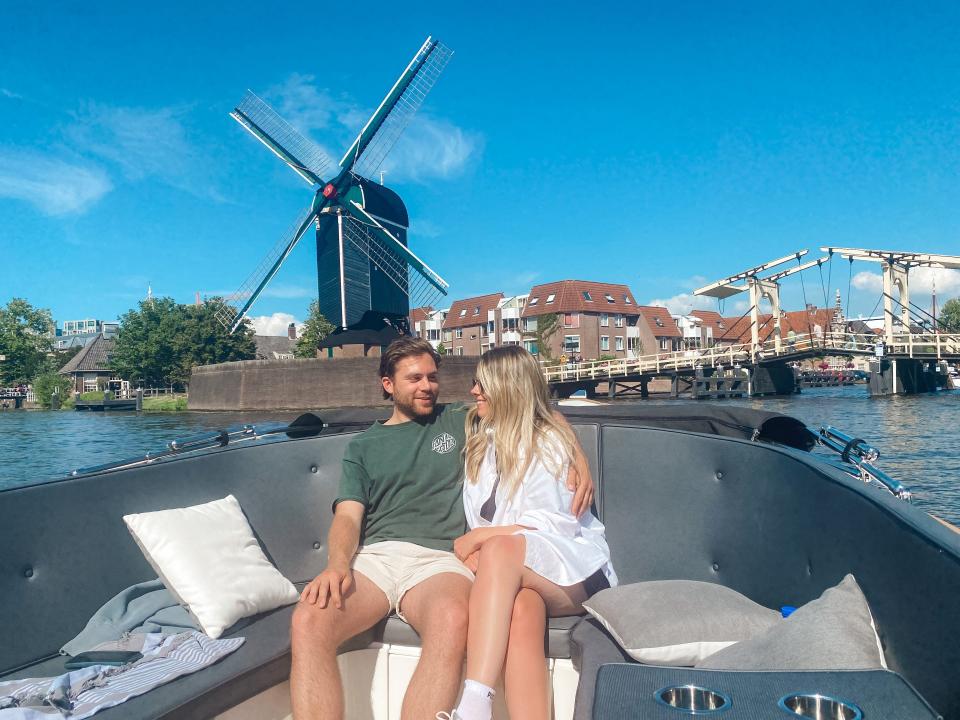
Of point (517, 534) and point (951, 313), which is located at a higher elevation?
point (951, 313)

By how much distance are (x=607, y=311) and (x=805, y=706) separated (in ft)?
178

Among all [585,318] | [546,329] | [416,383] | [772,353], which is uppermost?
[585,318]

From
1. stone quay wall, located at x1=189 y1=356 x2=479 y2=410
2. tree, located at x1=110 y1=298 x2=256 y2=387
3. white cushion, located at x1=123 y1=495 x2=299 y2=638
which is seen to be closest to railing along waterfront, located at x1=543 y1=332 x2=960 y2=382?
stone quay wall, located at x1=189 y1=356 x2=479 y2=410

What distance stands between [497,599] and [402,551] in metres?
0.57

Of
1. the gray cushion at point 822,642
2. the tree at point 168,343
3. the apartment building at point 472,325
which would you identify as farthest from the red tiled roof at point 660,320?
the gray cushion at point 822,642

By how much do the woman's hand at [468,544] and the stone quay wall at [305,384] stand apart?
28.4 metres

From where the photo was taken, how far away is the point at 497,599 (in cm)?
212

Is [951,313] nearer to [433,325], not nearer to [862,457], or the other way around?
[433,325]

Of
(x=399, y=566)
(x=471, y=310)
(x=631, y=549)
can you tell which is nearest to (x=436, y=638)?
(x=399, y=566)

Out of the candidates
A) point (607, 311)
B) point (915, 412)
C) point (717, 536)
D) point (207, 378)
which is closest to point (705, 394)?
Result: point (915, 412)

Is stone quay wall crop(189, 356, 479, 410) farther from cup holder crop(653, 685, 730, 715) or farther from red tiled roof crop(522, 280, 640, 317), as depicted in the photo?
cup holder crop(653, 685, 730, 715)

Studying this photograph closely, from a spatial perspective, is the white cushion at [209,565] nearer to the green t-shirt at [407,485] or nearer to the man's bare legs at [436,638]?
the green t-shirt at [407,485]

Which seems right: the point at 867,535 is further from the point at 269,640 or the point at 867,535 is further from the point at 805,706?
the point at 269,640

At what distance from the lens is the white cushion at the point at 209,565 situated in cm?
251
